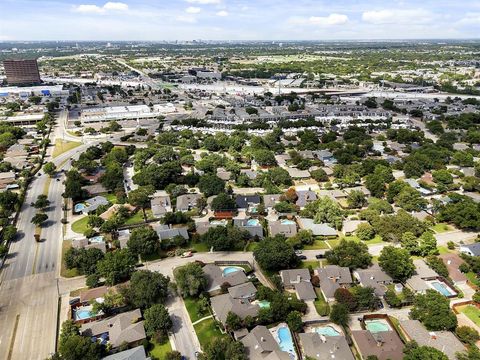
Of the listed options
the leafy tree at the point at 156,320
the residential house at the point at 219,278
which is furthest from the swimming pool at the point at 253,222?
the leafy tree at the point at 156,320

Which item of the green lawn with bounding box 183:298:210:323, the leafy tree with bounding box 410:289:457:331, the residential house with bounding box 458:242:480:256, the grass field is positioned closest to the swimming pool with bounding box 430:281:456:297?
the leafy tree with bounding box 410:289:457:331

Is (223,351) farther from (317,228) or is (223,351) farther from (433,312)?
(317,228)

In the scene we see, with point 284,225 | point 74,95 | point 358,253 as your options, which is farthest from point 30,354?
point 74,95

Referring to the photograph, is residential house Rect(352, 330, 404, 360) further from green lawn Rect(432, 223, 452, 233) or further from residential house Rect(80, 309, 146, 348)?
green lawn Rect(432, 223, 452, 233)

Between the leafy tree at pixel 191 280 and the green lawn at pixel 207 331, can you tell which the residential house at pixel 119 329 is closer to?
the leafy tree at pixel 191 280

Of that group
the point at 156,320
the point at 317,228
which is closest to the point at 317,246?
the point at 317,228
